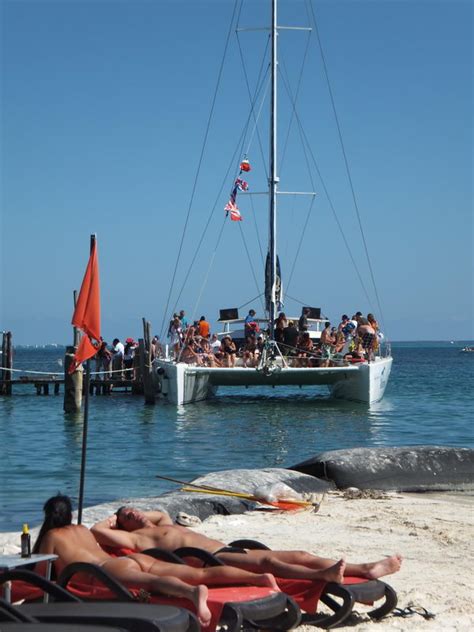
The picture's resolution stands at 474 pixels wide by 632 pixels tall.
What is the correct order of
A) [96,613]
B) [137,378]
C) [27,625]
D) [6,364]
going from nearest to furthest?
1. [27,625]
2. [96,613]
3. [137,378]
4. [6,364]

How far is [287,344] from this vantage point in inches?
1105

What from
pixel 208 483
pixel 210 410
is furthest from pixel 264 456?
pixel 210 410

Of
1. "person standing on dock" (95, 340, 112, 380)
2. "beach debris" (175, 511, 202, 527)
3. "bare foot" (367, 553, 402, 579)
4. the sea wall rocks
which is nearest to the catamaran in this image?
"person standing on dock" (95, 340, 112, 380)

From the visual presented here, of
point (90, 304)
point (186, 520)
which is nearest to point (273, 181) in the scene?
point (186, 520)

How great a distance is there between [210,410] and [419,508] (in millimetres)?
17458

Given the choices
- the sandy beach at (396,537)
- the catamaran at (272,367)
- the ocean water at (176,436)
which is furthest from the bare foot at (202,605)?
the catamaran at (272,367)

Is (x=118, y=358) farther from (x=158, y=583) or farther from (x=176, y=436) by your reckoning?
(x=158, y=583)

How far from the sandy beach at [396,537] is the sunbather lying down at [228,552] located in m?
0.42

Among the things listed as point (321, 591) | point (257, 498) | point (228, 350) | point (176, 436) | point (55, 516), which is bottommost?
point (176, 436)

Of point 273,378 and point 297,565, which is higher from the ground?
point 273,378

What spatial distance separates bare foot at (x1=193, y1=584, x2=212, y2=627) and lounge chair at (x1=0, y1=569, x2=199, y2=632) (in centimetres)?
18

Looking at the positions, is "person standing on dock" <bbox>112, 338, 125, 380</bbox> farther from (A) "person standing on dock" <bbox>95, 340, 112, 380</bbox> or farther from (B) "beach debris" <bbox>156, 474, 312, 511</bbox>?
(B) "beach debris" <bbox>156, 474, 312, 511</bbox>

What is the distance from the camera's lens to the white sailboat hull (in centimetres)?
2689

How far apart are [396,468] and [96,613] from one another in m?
8.62
